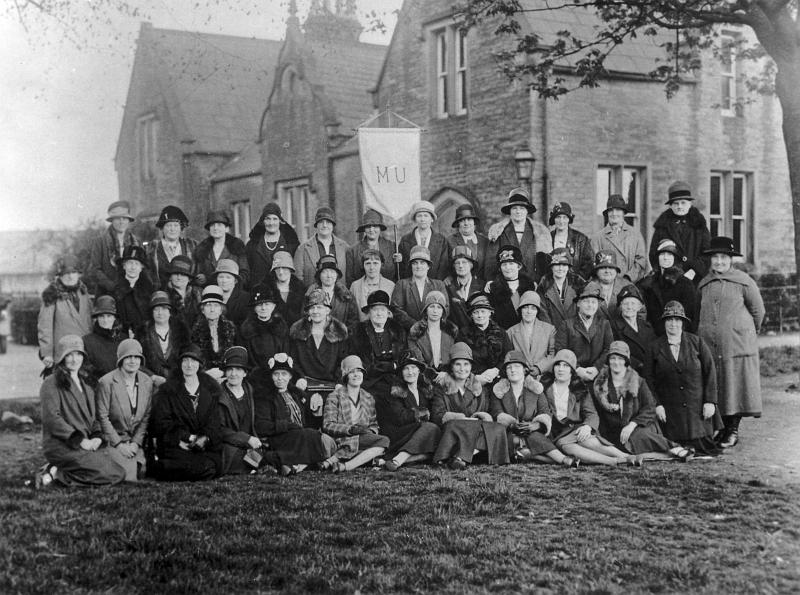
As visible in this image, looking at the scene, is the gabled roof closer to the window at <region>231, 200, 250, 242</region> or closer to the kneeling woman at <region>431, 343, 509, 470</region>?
the window at <region>231, 200, 250, 242</region>

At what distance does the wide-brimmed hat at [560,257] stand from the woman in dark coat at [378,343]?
1.63 m

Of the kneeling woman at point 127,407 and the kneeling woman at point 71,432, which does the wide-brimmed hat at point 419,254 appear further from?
the kneeling woman at point 71,432

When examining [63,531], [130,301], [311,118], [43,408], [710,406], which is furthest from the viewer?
[311,118]

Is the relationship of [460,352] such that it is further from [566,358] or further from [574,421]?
[574,421]

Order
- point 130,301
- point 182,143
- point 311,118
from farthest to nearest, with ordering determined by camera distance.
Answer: point 182,143, point 311,118, point 130,301

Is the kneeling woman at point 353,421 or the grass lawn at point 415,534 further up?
the kneeling woman at point 353,421

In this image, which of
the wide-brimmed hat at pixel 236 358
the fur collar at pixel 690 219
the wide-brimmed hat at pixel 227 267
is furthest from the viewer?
the fur collar at pixel 690 219

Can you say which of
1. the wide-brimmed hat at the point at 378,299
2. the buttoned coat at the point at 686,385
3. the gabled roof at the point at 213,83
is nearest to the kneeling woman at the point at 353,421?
the wide-brimmed hat at the point at 378,299

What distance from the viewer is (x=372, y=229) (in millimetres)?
9227

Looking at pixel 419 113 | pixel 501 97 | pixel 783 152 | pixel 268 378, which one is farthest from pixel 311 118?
pixel 268 378

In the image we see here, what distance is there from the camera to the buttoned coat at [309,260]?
366 inches

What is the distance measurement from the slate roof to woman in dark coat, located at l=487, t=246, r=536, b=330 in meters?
21.7

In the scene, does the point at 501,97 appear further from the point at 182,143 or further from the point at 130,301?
the point at 182,143

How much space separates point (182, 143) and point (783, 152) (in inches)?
720
